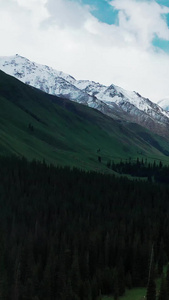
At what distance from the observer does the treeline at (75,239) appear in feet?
274

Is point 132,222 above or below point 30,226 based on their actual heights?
above

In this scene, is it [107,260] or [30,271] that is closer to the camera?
[30,271]

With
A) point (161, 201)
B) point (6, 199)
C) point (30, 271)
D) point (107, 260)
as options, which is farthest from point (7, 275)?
point (161, 201)

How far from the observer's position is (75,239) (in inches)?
4316

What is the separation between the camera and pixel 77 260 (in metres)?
90.7

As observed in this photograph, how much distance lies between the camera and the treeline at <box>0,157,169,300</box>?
83.4 metres

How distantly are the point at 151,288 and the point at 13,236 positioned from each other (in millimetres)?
61454

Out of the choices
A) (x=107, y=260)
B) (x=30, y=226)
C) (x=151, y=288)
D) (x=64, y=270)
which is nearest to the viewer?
(x=151, y=288)

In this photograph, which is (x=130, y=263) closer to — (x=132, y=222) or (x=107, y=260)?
(x=107, y=260)

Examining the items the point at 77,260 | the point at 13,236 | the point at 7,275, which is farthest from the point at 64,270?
the point at 13,236

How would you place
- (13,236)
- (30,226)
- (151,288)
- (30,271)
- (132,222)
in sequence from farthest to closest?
(30,226) → (132,222) → (13,236) → (30,271) → (151,288)

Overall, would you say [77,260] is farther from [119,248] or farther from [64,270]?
[119,248]

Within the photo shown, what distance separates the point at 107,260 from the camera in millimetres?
102250

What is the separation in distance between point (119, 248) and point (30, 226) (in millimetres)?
45753
